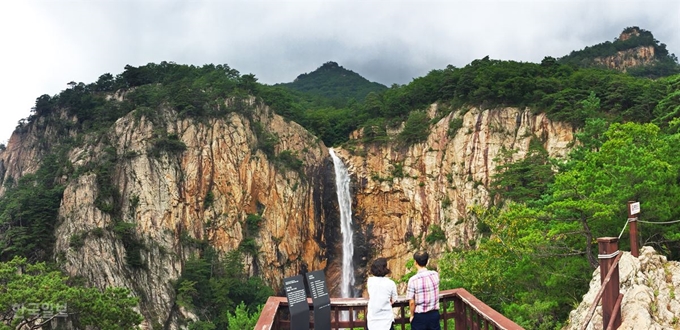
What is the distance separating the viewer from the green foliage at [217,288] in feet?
81.8

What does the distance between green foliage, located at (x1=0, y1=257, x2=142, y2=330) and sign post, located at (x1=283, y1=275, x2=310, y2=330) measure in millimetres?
15176

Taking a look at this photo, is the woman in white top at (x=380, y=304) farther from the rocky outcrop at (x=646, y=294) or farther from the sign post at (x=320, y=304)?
the rocky outcrop at (x=646, y=294)

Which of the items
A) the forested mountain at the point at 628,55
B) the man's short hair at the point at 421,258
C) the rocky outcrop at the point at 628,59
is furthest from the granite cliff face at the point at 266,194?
the rocky outcrop at the point at 628,59

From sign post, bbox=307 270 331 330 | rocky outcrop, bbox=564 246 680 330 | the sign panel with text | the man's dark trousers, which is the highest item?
the sign panel with text

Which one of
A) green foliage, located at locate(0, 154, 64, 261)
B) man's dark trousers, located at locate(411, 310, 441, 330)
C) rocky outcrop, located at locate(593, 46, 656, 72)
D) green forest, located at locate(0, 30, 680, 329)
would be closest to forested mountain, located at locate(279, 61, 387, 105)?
green forest, located at locate(0, 30, 680, 329)

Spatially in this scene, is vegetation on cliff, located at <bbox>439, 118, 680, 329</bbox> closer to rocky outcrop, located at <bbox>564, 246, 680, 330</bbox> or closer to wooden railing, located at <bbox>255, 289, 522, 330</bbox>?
rocky outcrop, located at <bbox>564, 246, 680, 330</bbox>

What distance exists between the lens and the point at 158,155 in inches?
1129

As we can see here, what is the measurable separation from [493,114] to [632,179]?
19.4 m

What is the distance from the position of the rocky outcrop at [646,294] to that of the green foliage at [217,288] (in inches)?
801

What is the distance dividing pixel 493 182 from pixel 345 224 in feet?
37.1

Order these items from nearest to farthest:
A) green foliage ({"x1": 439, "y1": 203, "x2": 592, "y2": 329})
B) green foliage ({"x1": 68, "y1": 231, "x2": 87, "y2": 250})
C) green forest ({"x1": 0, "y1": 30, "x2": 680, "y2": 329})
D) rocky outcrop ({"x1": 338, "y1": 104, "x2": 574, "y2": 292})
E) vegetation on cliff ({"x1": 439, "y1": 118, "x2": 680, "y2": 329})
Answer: vegetation on cliff ({"x1": 439, "y1": 118, "x2": 680, "y2": 329}), green forest ({"x1": 0, "y1": 30, "x2": 680, "y2": 329}), green foliage ({"x1": 439, "y1": 203, "x2": 592, "y2": 329}), green foliage ({"x1": 68, "y1": 231, "x2": 87, "y2": 250}), rocky outcrop ({"x1": 338, "y1": 104, "x2": 574, "y2": 292})

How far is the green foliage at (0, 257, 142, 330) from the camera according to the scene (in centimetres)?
1503

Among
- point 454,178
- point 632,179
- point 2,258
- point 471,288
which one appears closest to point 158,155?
point 2,258

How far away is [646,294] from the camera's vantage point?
6.89 meters
